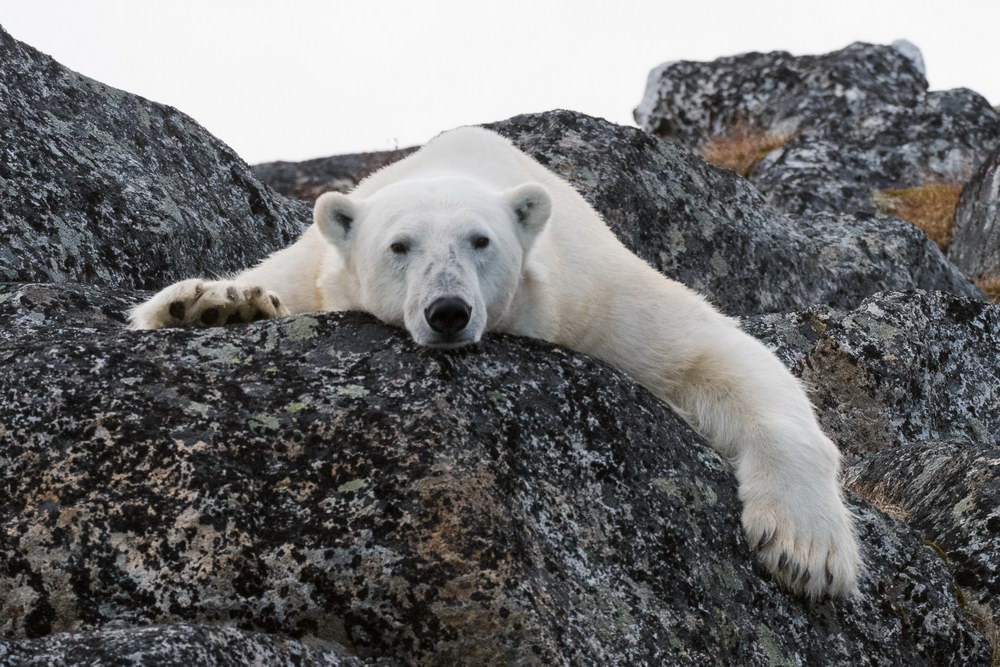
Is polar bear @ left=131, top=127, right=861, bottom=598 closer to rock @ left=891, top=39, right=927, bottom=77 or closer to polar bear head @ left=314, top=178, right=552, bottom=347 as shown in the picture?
polar bear head @ left=314, top=178, right=552, bottom=347

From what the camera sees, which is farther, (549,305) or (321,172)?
(321,172)

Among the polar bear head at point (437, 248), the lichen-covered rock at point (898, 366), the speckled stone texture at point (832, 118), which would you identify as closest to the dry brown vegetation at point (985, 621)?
the lichen-covered rock at point (898, 366)

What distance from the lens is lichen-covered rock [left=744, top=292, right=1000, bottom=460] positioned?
6785mm

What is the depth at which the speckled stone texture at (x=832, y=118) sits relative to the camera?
50.6 ft

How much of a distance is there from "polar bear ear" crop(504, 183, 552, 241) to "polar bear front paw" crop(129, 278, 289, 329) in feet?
3.85

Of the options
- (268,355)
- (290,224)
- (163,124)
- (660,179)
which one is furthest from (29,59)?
(660,179)

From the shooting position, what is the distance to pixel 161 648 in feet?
8.88

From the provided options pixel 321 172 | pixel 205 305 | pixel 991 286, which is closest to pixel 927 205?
pixel 991 286

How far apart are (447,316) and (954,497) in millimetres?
2721

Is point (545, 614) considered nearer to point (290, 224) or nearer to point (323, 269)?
point (323, 269)

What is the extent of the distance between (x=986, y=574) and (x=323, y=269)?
10.6 ft

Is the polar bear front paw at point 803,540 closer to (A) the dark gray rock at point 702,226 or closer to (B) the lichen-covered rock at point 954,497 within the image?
(B) the lichen-covered rock at point 954,497

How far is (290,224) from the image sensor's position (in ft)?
24.9

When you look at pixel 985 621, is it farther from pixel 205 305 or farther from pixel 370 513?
pixel 205 305
